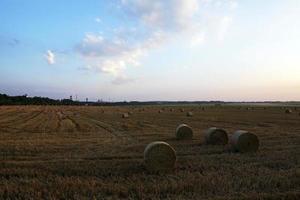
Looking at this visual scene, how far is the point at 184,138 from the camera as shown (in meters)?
20.7

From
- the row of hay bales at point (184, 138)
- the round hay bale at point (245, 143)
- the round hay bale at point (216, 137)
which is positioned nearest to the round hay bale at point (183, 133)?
the row of hay bales at point (184, 138)

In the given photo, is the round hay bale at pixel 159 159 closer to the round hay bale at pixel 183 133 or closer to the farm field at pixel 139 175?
the farm field at pixel 139 175

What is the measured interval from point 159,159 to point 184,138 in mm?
9179

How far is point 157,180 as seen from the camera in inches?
405

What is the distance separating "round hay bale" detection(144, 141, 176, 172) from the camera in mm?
11555

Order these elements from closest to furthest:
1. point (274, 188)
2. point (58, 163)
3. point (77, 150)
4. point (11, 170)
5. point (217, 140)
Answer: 1. point (274, 188)
2. point (11, 170)
3. point (58, 163)
4. point (77, 150)
5. point (217, 140)

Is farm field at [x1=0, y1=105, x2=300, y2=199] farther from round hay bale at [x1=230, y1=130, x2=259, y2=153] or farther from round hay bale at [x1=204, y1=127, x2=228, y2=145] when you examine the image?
round hay bale at [x1=204, y1=127, x2=228, y2=145]

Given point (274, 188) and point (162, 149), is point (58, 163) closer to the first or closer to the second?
point (162, 149)

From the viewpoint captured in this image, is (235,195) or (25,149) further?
(25,149)

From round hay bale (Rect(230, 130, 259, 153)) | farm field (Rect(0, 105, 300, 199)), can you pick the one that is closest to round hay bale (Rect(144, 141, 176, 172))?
farm field (Rect(0, 105, 300, 199))

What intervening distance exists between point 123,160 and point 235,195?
5.09 metres

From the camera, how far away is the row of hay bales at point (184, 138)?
11.6 meters

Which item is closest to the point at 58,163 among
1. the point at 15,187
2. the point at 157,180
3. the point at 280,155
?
the point at 15,187

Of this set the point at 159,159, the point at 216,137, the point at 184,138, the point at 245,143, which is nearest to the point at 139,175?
the point at 159,159
